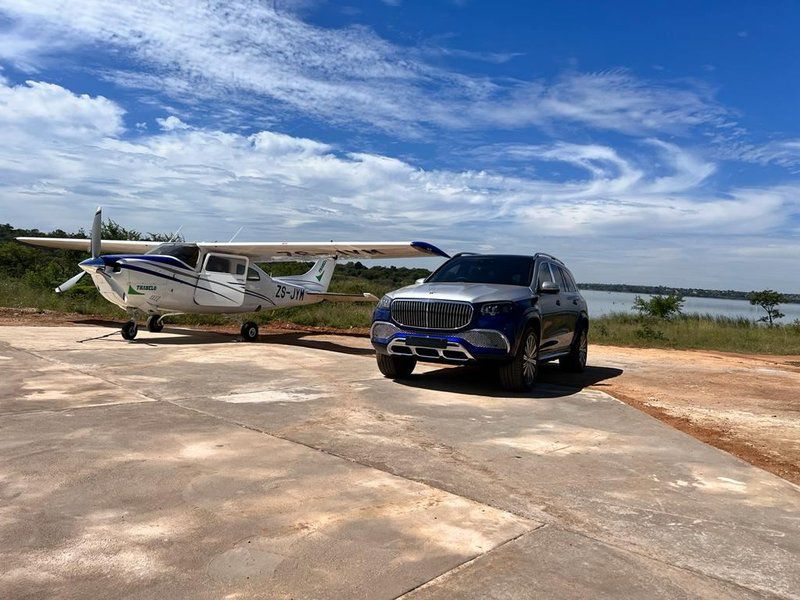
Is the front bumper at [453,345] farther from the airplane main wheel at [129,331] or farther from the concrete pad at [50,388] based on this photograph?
the airplane main wheel at [129,331]

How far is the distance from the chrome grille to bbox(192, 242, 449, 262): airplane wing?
16.7 ft

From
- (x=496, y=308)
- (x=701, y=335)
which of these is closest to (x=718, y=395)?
(x=496, y=308)

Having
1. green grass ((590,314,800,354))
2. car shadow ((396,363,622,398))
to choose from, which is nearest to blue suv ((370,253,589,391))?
car shadow ((396,363,622,398))

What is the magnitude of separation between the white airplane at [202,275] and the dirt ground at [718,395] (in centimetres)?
432

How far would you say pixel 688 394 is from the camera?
9.15 m

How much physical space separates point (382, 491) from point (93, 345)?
32.1ft

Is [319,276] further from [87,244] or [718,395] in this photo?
[718,395]

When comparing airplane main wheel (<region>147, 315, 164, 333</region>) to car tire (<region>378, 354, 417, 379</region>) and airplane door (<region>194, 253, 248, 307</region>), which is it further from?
car tire (<region>378, 354, 417, 379</region>)

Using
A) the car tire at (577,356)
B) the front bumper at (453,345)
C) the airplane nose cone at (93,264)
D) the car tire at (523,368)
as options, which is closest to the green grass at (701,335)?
the car tire at (577,356)

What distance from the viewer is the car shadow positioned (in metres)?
8.43

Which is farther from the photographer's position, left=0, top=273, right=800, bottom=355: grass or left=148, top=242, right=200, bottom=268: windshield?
left=0, top=273, right=800, bottom=355: grass

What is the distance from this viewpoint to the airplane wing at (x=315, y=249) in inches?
562

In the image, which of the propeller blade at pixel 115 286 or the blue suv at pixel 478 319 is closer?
the blue suv at pixel 478 319

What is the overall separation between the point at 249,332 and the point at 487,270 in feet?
24.9
